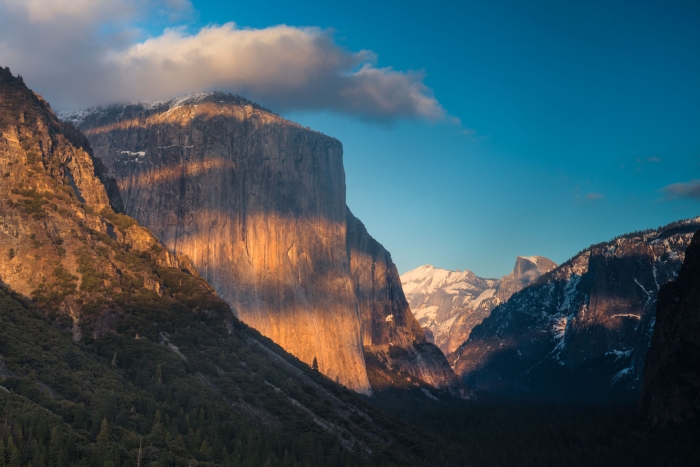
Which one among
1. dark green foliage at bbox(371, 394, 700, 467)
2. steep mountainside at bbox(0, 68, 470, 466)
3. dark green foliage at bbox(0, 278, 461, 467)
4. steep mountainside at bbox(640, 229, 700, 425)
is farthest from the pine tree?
steep mountainside at bbox(640, 229, 700, 425)

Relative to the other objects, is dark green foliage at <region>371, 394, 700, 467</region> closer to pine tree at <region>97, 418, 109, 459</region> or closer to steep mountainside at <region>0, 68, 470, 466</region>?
steep mountainside at <region>0, 68, 470, 466</region>

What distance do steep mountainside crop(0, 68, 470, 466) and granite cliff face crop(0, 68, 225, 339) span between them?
21 cm

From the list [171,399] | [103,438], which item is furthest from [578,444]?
[103,438]

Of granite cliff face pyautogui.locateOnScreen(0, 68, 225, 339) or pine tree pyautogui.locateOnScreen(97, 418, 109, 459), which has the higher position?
granite cliff face pyautogui.locateOnScreen(0, 68, 225, 339)

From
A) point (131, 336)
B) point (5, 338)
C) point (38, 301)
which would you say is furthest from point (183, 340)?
point (5, 338)

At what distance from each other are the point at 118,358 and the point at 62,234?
839 inches

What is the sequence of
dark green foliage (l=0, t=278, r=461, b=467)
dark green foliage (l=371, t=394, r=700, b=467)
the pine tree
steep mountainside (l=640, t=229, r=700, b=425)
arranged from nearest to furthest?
the pine tree, dark green foliage (l=0, t=278, r=461, b=467), dark green foliage (l=371, t=394, r=700, b=467), steep mountainside (l=640, t=229, r=700, b=425)

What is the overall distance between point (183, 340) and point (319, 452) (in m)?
28.9

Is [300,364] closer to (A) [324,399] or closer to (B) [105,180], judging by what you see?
(A) [324,399]

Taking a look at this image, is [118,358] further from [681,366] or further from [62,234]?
[681,366]

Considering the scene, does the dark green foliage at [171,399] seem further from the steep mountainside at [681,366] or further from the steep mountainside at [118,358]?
the steep mountainside at [681,366]

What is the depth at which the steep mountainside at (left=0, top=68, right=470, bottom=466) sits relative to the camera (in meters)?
102

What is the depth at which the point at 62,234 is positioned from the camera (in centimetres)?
13425

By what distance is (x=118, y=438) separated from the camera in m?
101
